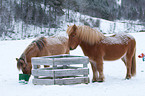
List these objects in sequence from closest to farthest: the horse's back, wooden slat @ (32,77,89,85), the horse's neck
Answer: wooden slat @ (32,77,89,85) < the horse's back < the horse's neck

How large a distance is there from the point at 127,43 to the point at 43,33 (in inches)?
746

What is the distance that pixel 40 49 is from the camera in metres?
5.69

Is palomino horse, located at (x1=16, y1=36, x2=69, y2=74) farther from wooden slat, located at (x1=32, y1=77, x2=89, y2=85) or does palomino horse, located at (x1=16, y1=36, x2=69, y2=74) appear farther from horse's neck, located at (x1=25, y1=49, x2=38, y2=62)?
wooden slat, located at (x1=32, y1=77, x2=89, y2=85)

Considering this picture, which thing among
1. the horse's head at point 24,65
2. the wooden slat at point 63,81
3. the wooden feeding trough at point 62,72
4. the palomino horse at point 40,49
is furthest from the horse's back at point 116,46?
the horse's head at point 24,65

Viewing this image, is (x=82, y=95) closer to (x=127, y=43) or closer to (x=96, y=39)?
(x=96, y=39)

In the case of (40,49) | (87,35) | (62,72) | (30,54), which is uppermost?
(87,35)

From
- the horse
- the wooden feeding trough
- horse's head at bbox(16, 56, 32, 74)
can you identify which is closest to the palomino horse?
horse's head at bbox(16, 56, 32, 74)

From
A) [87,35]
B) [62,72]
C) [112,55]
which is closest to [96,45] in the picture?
[87,35]

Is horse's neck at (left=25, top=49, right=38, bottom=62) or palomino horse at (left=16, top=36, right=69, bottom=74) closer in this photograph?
palomino horse at (left=16, top=36, right=69, bottom=74)

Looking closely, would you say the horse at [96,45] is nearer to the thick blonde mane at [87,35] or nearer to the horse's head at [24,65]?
the thick blonde mane at [87,35]

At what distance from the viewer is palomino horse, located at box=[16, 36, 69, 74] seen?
213 inches

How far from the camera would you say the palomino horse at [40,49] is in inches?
213

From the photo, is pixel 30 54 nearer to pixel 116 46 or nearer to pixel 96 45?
pixel 96 45

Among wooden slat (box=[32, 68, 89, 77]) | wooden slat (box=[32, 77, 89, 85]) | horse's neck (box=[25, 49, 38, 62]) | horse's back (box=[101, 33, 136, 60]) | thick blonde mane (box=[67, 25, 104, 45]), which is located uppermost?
thick blonde mane (box=[67, 25, 104, 45])
